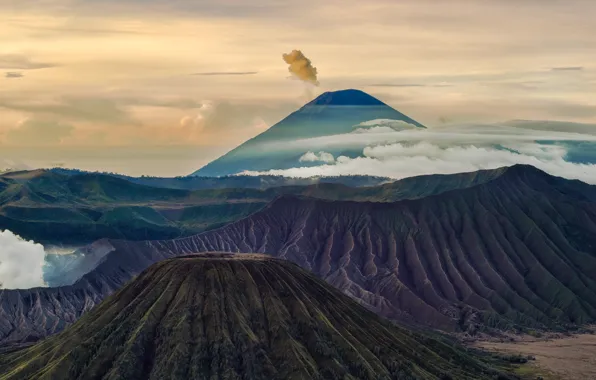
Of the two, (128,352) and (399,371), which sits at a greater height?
(128,352)

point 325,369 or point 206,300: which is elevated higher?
point 206,300

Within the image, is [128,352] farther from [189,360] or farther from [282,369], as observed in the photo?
[282,369]

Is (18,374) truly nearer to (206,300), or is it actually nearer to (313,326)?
(206,300)

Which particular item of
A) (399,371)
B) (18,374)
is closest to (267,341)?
(399,371)

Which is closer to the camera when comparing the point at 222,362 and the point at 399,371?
the point at 222,362

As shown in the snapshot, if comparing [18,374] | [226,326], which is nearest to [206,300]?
[226,326]

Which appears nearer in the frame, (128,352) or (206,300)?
(128,352)

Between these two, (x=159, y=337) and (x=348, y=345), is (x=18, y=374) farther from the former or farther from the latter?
(x=348, y=345)

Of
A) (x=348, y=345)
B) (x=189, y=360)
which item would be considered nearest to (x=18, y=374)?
(x=189, y=360)
